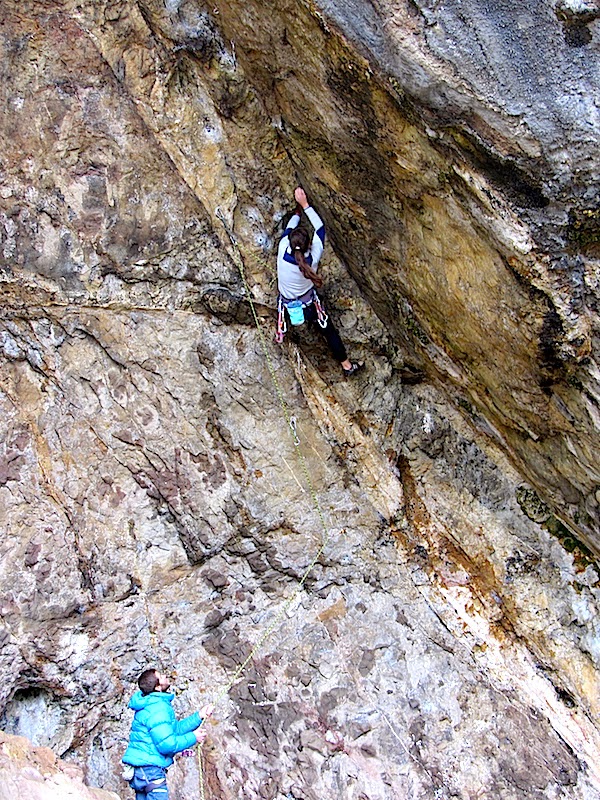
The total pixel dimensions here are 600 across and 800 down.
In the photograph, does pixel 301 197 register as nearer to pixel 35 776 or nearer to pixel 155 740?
pixel 155 740

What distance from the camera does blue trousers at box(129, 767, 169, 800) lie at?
5156 mm

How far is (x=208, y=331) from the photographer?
6445 mm

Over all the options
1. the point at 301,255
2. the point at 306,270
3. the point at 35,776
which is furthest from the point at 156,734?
the point at 301,255

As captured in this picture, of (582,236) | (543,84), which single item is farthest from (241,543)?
(543,84)

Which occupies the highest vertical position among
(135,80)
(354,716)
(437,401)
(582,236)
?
(582,236)

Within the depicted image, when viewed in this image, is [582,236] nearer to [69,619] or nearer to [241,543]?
[241,543]

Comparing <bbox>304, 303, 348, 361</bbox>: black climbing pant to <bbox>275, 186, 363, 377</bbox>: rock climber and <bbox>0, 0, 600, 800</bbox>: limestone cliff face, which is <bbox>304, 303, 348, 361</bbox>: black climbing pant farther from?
<bbox>0, 0, 600, 800</bbox>: limestone cliff face

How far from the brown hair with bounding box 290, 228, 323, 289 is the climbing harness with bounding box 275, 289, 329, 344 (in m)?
0.24

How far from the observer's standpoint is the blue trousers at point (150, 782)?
5156mm

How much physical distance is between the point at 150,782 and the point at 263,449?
8.64ft

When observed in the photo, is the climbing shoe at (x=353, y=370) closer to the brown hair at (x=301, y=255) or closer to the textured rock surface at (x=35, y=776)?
the brown hair at (x=301, y=255)

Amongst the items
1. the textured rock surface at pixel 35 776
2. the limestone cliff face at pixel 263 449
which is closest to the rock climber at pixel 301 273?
the limestone cliff face at pixel 263 449

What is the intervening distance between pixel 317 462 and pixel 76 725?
2.79 meters

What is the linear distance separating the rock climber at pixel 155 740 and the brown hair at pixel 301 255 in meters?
3.17
